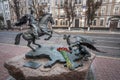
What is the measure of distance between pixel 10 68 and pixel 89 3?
2245 cm

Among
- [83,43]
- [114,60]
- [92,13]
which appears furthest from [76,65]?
[92,13]

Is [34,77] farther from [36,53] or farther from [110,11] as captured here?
[110,11]

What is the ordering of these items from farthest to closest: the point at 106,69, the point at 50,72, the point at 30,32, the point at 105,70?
the point at 106,69, the point at 105,70, the point at 30,32, the point at 50,72

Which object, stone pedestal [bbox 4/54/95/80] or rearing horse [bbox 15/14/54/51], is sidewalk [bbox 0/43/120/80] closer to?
stone pedestal [bbox 4/54/95/80]

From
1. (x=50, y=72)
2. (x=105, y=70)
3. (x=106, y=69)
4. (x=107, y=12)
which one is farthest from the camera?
(x=107, y=12)

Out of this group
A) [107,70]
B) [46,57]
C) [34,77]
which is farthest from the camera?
[107,70]

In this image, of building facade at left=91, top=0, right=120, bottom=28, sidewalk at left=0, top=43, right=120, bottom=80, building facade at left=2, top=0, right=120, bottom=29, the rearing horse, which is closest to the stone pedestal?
the rearing horse

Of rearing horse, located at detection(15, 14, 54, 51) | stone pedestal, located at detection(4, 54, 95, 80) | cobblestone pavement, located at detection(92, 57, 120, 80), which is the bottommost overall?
cobblestone pavement, located at detection(92, 57, 120, 80)

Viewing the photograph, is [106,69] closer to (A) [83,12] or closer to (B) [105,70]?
(B) [105,70]

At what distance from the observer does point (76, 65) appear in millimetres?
4633

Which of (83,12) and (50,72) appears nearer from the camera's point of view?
(50,72)

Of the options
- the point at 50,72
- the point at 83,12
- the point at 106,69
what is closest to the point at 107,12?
the point at 83,12

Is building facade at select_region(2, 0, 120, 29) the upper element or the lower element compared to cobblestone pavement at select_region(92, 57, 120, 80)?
upper

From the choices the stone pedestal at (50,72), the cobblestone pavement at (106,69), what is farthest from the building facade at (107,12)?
the stone pedestal at (50,72)
